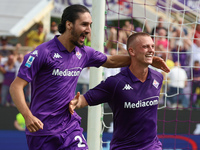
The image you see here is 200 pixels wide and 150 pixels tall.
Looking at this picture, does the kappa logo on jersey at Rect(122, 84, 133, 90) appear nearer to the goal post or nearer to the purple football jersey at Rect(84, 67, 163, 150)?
the purple football jersey at Rect(84, 67, 163, 150)

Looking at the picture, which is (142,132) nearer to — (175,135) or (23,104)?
(23,104)

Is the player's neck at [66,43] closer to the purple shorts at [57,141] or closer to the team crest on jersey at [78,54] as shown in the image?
the team crest on jersey at [78,54]

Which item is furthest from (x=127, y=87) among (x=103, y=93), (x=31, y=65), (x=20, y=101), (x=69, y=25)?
(x=20, y=101)

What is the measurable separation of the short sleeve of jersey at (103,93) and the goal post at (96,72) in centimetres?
120

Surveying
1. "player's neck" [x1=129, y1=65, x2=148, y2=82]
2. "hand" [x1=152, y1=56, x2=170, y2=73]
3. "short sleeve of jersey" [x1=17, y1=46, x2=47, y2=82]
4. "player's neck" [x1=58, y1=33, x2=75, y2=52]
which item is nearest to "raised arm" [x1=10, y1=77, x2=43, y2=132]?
"short sleeve of jersey" [x1=17, y1=46, x2=47, y2=82]

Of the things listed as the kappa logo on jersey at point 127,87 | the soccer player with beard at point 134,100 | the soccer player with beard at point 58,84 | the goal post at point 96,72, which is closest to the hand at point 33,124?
the soccer player with beard at point 58,84

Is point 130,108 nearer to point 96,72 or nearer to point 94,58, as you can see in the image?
point 94,58

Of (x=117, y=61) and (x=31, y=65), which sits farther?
(x=117, y=61)

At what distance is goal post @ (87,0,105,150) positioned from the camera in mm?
5859

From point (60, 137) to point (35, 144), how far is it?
0.27 m

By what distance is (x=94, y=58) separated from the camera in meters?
5.00

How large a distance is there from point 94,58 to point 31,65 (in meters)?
0.91

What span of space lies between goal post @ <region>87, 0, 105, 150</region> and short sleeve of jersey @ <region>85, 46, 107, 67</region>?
0.80m

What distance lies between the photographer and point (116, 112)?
472 centimetres
